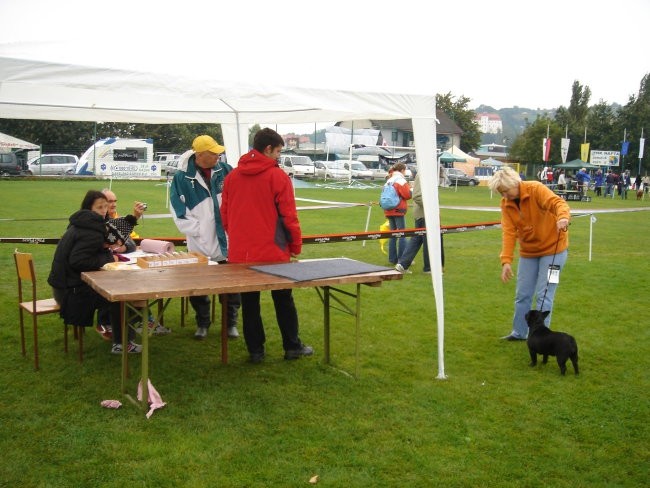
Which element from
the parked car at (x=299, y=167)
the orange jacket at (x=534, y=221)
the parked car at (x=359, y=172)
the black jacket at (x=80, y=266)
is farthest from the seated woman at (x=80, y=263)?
the parked car at (x=359, y=172)

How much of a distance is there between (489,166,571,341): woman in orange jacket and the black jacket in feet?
10.6

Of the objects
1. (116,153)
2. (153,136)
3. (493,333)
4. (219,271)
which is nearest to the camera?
(219,271)

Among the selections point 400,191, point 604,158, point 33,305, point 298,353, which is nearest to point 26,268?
point 33,305

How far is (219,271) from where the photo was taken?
4.79 metres

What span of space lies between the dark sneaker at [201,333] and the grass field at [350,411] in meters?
0.07

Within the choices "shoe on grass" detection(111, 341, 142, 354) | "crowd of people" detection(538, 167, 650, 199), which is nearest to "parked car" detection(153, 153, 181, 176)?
"crowd of people" detection(538, 167, 650, 199)

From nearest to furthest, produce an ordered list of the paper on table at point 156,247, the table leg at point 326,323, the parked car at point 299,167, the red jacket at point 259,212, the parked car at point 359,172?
the red jacket at point 259,212 → the table leg at point 326,323 → the paper on table at point 156,247 → the parked car at point 299,167 → the parked car at point 359,172

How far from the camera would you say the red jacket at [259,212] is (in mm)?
4930

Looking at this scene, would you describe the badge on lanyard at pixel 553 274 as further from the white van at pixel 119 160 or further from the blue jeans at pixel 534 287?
the white van at pixel 119 160

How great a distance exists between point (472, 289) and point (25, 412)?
5916mm

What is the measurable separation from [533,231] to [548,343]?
101cm

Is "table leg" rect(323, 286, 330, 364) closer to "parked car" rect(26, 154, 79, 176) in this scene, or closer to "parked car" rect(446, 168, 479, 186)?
"parked car" rect(26, 154, 79, 176)

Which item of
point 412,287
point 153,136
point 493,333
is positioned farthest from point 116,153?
point 493,333

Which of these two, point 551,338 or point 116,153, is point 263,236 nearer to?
point 551,338
